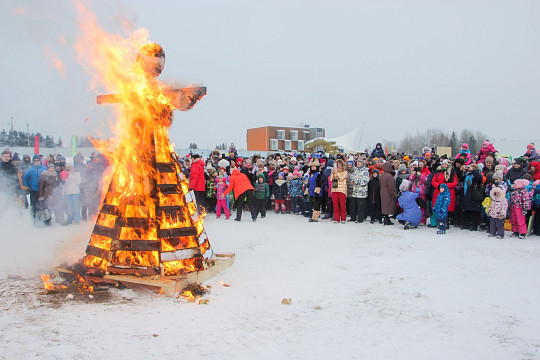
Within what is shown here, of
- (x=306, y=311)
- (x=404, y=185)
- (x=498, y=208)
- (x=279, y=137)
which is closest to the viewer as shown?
(x=306, y=311)

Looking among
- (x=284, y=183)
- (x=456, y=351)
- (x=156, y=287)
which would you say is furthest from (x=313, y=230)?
(x=456, y=351)

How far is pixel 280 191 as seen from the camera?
14562mm

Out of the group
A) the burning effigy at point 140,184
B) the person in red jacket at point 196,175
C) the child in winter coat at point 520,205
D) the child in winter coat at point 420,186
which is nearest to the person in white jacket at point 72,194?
the person in red jacket at point 196,175

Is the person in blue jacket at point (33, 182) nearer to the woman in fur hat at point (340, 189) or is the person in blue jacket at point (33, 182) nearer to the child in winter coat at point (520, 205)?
the woman in fur hat at point (340, 189)

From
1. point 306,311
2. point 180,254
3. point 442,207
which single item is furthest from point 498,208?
point 180,254

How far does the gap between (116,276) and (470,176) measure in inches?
362

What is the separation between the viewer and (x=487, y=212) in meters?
10.0

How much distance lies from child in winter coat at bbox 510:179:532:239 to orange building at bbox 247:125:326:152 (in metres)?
51.0

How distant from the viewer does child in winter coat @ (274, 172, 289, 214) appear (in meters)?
14.4

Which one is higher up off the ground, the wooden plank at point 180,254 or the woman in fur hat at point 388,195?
the woman in fur hat at point 388,195

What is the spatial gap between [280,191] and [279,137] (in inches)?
1911

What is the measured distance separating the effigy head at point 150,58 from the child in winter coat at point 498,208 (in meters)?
8.45

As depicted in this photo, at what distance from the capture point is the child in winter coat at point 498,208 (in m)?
9.69

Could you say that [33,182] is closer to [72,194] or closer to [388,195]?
[72,194]
